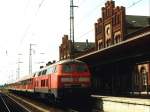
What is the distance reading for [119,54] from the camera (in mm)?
24484

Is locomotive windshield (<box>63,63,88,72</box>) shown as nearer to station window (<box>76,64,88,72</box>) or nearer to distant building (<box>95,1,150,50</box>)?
station window (<box>76,64,88,72</box>)

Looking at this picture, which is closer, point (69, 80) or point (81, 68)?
point (69, 80)

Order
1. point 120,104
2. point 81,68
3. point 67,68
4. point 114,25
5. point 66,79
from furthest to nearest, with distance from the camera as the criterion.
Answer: point 114,25, point 81,68, point 67,68, point 66,79, point 120,104

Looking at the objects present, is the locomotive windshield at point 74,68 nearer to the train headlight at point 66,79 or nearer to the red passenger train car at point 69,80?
the red passenger train car at point 69,80

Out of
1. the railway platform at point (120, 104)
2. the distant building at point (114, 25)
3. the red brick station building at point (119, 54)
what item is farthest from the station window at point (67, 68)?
the distant building at point (114, 25)

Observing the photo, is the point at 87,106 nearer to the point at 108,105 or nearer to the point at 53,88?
the point at 53,88

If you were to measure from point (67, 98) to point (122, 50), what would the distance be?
14.1ft

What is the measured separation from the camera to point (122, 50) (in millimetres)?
22828

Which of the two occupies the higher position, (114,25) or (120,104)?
(114,25)

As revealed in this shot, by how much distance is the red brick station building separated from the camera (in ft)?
70.3

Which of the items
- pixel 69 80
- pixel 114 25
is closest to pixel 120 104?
pixel 69 80

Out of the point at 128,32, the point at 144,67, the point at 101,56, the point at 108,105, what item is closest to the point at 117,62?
the point at 101,56

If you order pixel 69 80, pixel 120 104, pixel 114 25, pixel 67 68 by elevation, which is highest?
pixel 114 25

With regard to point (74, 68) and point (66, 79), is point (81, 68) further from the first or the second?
point (66, 79)
